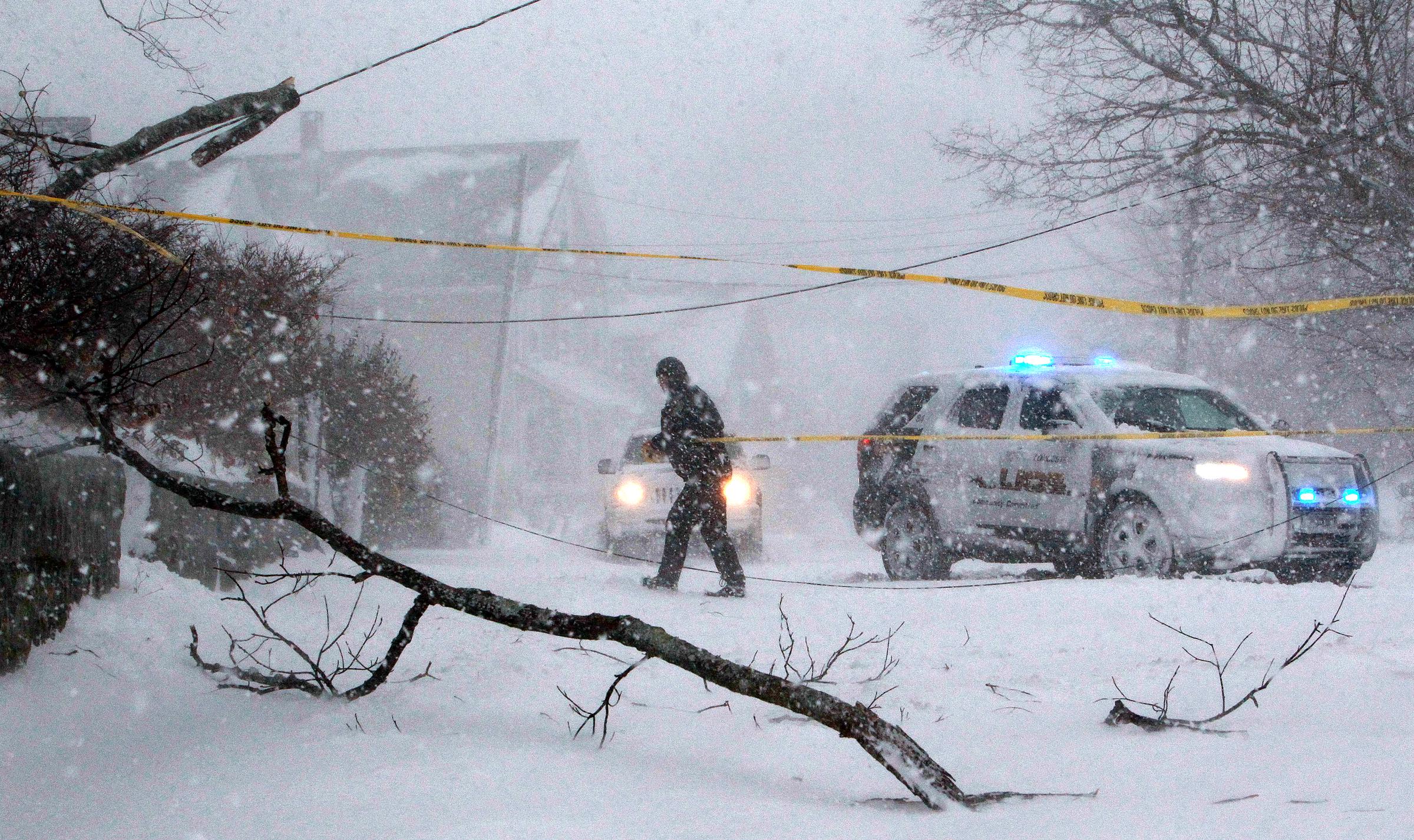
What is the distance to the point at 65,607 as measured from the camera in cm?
463

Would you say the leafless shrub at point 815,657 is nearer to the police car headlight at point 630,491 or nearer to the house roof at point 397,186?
the police car headlight at point 630,491

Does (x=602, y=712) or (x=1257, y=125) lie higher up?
(x=1257, y=125)

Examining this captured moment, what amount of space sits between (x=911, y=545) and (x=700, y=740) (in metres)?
5.61

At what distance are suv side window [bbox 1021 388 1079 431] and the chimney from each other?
23.4 metres

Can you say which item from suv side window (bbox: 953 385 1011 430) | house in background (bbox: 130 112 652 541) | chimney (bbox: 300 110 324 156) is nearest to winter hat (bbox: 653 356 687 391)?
suv side window (bbox: 953 385 1011 430)

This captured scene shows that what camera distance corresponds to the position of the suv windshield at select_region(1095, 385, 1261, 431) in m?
7.71

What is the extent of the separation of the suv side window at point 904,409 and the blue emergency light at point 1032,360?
119cm

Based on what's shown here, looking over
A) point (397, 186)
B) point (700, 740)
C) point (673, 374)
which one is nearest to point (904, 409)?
point (673, 374)

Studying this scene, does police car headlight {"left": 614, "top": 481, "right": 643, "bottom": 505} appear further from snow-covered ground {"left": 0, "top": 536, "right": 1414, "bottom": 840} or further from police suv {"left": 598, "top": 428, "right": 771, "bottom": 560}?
snow-covered ground {"left": 0, "top": 536, "right": 1414, "bottom": 840}

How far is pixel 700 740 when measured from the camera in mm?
3518

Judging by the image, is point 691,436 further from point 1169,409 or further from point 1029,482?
point 1169,409

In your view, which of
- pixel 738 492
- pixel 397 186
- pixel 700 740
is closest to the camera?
pixel 700 740

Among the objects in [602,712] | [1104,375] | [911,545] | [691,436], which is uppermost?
[1104,375]

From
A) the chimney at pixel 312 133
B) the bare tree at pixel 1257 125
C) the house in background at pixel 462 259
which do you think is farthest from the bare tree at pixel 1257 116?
the chimney at pixel 312 133
